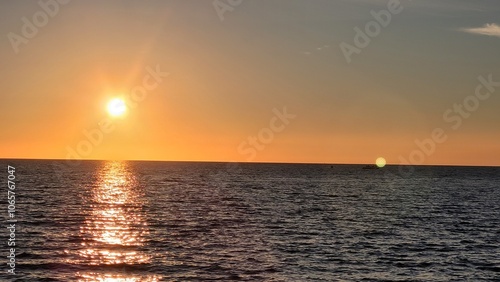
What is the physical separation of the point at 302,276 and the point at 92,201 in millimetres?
74543

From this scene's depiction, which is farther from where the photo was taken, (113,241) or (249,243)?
(113,241)

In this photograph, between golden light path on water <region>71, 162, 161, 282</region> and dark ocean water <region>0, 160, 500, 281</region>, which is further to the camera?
dark ocean water <region>0, 160, 500, 281</region>

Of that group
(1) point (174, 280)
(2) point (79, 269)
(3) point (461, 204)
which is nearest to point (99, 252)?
(2) point (79, 269)

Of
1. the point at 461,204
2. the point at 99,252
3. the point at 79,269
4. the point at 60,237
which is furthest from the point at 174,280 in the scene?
the point at 461,204

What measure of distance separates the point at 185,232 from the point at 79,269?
74.7ft

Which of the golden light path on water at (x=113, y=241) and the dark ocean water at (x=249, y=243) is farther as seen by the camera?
the dark ocean water at (x=249, y=243)

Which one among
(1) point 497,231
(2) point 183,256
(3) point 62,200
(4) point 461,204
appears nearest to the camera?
(2) point 183,256

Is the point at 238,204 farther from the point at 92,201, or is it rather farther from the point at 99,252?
the point at 99,252

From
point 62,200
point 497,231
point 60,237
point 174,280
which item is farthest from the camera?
point 62,200

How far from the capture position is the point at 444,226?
80438 millimetres

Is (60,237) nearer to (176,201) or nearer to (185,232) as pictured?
(185,232)

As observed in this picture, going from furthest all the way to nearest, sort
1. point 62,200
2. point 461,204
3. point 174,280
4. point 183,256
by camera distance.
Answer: point 461,204 < point 62,200 < point 183,256 < point 174,280

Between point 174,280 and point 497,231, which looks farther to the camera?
point 497,231

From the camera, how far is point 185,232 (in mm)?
69750
